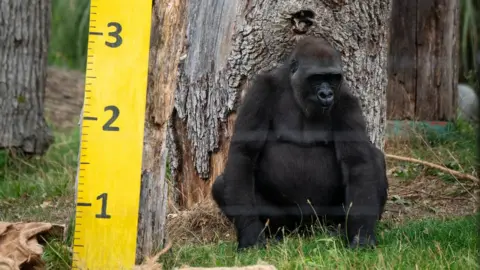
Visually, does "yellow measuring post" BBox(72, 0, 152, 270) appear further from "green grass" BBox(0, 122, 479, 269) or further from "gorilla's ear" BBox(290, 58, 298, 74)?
"gorilla's ear" BBox(290, 58, 298, 74)

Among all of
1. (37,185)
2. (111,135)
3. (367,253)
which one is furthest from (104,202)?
(37,185)

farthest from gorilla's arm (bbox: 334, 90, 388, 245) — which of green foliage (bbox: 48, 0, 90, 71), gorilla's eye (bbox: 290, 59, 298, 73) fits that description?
green foliage (bbox: 48, 0, 90, 71)

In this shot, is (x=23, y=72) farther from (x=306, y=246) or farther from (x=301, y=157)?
(x=306, y=246)

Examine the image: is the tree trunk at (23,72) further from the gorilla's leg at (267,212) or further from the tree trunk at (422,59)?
the tree trunk at (422,59)

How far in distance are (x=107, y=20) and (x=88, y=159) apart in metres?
0.51

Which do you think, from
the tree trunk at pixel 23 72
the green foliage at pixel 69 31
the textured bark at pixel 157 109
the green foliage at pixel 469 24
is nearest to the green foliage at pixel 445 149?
the green foliage at pixel 469 24

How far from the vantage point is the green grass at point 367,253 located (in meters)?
3.13

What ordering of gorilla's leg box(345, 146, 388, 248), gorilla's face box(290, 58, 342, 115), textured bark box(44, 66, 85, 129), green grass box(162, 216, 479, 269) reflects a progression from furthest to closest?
1. textured bark box(44, 66, 85, 129)
2. gorilla's face box(290, 58, 342, 115)
3. gorilla's leg box(345, 146, 388, 248)
4. green grass box(162, 216, 479, 269)

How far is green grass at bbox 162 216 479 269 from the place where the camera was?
3133mm

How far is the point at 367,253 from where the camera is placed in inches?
135

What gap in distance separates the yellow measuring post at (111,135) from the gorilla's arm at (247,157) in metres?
0.98

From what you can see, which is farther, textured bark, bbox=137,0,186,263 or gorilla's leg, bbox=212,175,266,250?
gorilla's leg, bbox=212,175,266,250

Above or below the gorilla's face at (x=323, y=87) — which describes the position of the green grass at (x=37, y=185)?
below

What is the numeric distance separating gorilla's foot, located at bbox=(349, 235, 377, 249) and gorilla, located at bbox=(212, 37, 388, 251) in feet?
0.13
